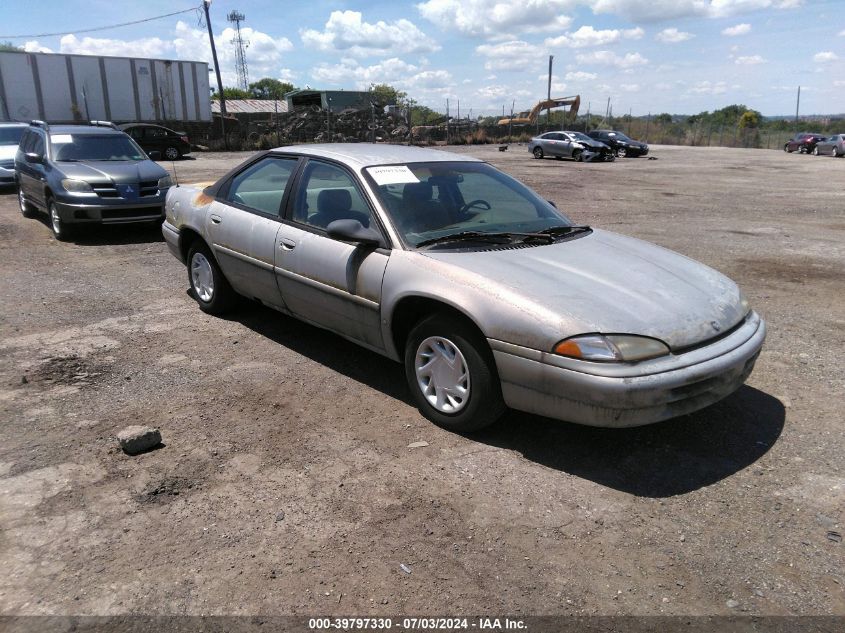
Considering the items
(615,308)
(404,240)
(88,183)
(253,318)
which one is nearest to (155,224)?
(88,183)

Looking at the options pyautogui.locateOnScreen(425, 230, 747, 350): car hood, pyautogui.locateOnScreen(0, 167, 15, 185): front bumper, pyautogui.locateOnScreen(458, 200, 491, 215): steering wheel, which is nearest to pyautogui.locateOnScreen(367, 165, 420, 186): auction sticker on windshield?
pyautogui.locateOnScreen(458, 200, 491, 215): steering wheel

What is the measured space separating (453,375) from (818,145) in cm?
4014

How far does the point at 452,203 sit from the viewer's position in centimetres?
434

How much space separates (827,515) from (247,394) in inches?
130

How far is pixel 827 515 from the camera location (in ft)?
9.70

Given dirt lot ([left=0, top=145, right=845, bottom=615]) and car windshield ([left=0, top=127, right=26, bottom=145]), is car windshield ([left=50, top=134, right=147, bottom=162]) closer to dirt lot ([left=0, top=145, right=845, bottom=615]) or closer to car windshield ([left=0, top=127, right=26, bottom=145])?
dirt lot ([left=0, top=145, right=845, bottom=615])

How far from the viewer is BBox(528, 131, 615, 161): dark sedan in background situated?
2914 cm

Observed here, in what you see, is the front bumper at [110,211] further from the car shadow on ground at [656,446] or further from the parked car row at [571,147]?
the parked car row at [571,147]

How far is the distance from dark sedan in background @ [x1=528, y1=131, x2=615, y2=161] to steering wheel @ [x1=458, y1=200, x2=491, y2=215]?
2631cm

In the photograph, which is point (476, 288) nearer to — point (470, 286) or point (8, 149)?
point (470, 286)

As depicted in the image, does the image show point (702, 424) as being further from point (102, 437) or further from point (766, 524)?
point (102, 437)

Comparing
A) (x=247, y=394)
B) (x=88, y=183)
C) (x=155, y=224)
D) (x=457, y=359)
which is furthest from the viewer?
(x=155, y=224)

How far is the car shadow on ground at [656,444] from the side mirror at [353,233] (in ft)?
3.44

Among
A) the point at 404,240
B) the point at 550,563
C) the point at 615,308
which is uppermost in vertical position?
the point at 404,240
